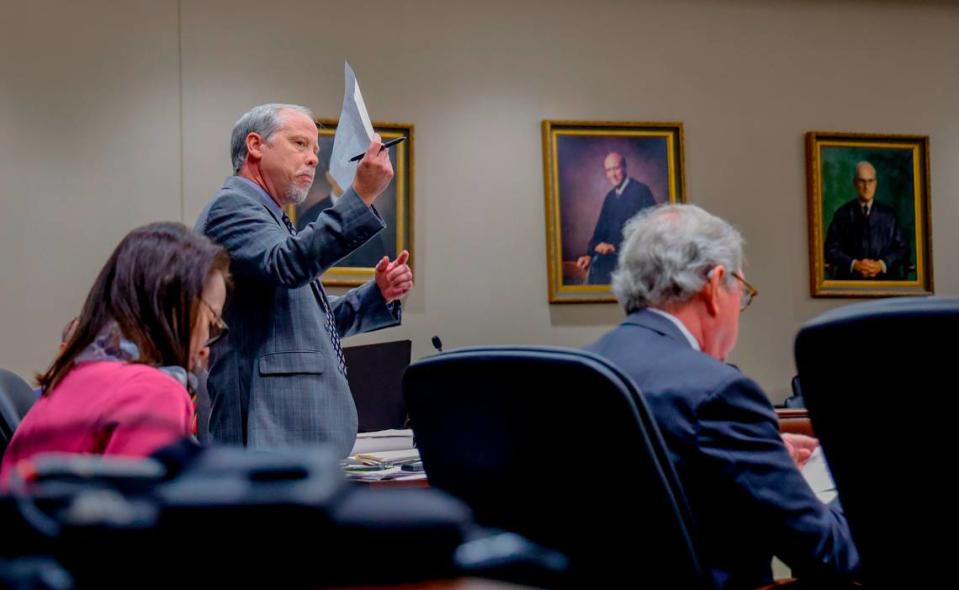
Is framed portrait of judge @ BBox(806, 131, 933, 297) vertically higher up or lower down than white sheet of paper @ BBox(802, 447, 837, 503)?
higher up

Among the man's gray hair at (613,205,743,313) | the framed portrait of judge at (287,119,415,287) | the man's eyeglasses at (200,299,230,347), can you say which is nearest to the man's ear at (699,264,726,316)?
the man's gray hair at (613,205,743,313)

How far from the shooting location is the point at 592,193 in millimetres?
5336

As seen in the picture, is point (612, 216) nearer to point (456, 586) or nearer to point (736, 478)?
point (736, 478)

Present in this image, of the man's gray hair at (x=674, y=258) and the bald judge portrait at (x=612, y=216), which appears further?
the bald judge portrait at (x=612, y=216)

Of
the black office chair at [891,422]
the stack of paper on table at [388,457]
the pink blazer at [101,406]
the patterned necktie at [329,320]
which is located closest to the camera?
the black office chair at [891,422]

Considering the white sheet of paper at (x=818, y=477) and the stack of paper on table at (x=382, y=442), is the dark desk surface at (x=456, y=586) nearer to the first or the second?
the white sheet of paper at (x=818, y=477)

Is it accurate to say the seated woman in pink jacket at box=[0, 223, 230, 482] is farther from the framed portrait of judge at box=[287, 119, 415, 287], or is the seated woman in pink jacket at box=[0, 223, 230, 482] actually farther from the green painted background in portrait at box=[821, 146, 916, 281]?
the green painted background in portrait at box=[821, 146, 916, 281]

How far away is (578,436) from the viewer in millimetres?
1390

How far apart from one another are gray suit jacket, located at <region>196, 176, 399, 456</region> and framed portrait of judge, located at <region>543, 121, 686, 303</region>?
2679 millimetres

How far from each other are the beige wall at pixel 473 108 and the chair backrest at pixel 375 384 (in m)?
1.70

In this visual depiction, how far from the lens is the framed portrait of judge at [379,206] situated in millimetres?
4957

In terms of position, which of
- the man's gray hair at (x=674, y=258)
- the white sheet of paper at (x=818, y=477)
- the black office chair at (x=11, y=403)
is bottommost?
the white sheet of paper at (x=818, y=477)

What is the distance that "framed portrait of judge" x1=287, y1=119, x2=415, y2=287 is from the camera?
496 cm

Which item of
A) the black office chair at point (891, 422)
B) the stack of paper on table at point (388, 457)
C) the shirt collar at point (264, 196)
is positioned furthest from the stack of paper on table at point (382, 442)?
the black office chair at point (891, 422)
